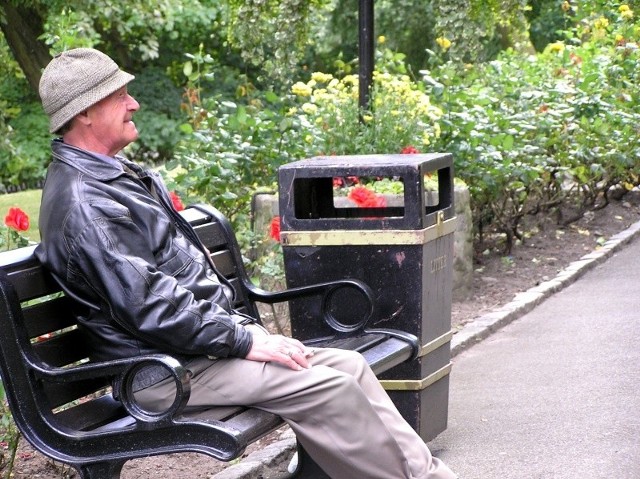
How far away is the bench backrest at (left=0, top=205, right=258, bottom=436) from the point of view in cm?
362

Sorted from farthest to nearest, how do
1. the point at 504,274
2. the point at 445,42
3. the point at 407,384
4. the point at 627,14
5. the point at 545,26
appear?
the point at 545,26
the point at 627,14
the point at 445,42
the point at 504,274
the point at 407,384

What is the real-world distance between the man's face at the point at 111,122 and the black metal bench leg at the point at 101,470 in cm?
100

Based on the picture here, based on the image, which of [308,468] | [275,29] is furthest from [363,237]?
[275,29]

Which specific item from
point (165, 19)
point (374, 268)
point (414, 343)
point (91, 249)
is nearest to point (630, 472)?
point (414, 343)

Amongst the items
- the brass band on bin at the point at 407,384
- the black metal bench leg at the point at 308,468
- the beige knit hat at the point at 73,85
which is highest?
the beige knit hat at the point at 73,85

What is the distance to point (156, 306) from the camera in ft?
11.9

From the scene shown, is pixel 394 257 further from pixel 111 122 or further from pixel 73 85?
pixel 73 85

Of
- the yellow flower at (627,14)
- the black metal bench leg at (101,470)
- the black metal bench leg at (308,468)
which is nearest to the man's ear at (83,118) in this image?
the black metal bench leg at (101,470)

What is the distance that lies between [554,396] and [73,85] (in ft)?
10.3

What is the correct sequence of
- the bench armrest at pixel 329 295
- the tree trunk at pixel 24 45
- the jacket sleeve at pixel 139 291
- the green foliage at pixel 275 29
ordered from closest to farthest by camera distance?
the jacket sleeve at pixel 139 291
the bench armrest at pixel 329 295
the green foliage at pixel 275 29
the tree trunk at pixel 24 45

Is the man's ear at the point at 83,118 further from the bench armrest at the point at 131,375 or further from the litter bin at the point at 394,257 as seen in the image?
the litter bin at the point at 394,257

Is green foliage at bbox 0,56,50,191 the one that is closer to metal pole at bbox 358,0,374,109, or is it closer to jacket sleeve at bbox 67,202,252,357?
metal pole at bbox 358,0,374,109

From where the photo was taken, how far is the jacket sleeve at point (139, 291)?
3.60 m

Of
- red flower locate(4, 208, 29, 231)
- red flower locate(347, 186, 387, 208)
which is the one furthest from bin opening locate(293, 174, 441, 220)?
red flower locate(4, 208, 29, 231)
